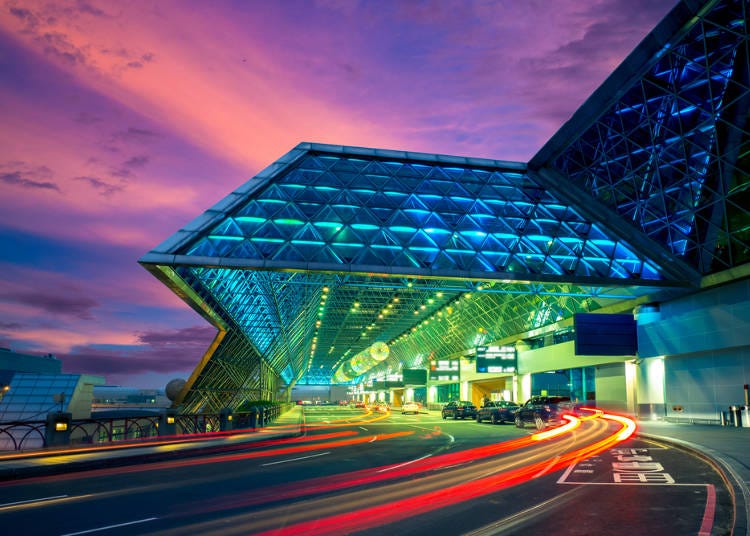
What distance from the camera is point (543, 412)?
114 ft

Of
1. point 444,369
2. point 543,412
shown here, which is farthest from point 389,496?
point 444,369

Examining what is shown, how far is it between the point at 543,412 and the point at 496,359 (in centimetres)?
2513

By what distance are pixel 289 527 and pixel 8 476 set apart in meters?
10.4

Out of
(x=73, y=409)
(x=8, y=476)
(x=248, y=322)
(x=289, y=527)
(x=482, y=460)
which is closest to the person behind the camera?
(x=289, y=527)

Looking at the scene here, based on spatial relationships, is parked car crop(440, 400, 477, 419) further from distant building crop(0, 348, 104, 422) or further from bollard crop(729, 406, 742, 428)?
distant building crop(0, 348, 104, 422)

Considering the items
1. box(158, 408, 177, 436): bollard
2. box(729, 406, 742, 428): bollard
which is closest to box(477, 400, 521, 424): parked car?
box(729, 406, 742, 428): bollard

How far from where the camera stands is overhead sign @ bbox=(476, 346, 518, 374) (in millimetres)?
59656

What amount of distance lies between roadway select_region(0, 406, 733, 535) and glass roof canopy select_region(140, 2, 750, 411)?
12.9m

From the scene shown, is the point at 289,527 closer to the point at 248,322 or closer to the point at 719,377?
the point at 719,377

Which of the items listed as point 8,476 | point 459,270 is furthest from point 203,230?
point 8,476

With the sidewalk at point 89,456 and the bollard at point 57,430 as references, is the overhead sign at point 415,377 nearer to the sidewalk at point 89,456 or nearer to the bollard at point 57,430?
the sidewalk at point 89,456

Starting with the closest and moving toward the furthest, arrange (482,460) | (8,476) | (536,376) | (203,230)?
(8,476) → (482,460) → (203,230) → (536,376)

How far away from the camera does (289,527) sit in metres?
9.04

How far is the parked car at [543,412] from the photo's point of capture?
34.6 metres
